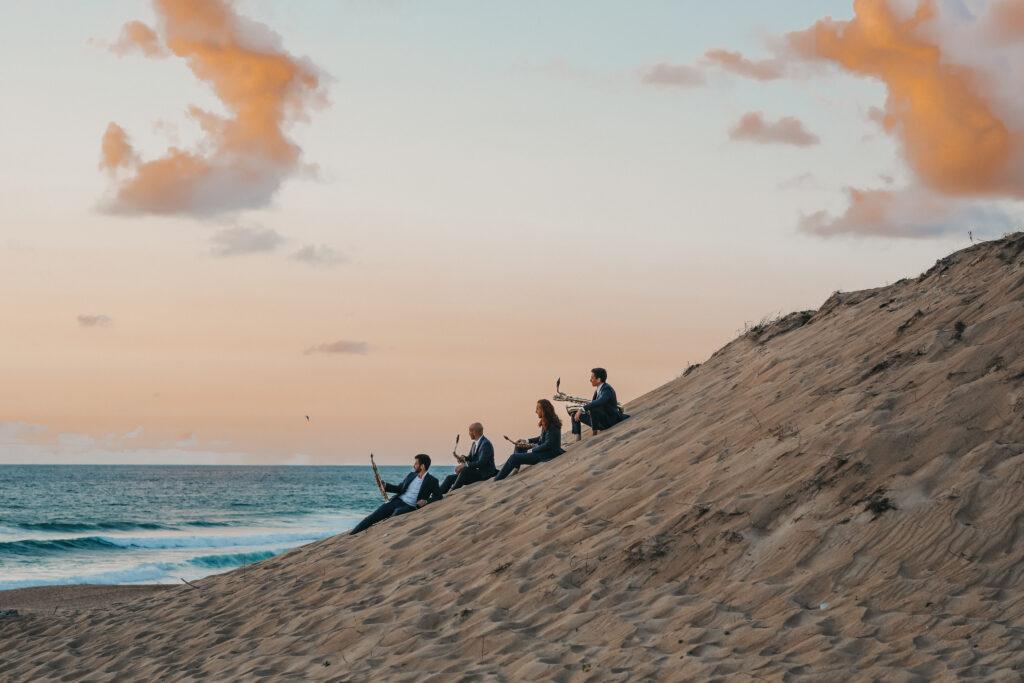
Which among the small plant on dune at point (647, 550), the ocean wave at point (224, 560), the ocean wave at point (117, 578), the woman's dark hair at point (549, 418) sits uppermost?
the woman's dark hair at point (549, 418)

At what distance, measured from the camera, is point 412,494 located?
15297mm

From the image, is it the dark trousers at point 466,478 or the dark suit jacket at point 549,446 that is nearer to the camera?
the dark suit jacket at point 549,446

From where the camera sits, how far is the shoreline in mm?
17383

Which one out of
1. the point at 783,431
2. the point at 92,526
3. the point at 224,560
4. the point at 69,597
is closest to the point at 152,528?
the point at 92,526

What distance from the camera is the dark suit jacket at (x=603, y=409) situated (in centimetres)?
1642

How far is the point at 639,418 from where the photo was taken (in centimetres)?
1581

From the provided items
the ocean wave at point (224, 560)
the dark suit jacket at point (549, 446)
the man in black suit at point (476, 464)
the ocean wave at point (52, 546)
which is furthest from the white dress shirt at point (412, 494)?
the ocean wave at point (52, 546)

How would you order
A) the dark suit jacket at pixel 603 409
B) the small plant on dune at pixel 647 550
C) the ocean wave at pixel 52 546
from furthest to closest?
the ocean wave at pixel 52 546
the dark suit jacket at pixel 603 409
the small plant on dune at pixel 647 550

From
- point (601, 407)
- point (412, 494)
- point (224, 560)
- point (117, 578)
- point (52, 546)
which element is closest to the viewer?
point (412, 494)

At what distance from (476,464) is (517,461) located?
1.03 metres

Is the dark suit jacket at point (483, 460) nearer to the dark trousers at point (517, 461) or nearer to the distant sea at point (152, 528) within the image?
the dark trousers at point (517, 461)

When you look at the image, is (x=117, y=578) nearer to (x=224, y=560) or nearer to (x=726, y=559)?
(x=224, y=560)

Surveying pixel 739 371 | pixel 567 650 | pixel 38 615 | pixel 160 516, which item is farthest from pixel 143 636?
pixel 160 516

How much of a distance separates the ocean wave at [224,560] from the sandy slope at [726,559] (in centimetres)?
1689
